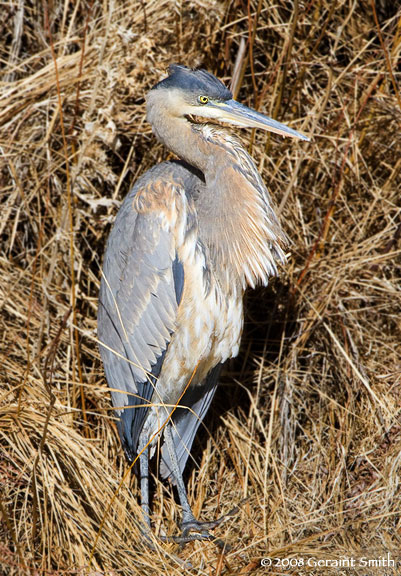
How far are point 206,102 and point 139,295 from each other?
2.47 feet

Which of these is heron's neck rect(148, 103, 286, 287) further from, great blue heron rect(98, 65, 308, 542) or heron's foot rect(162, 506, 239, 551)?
heron's foot rect(162, 506, 239, 551)

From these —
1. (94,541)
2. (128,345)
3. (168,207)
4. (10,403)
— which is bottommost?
(94,541)

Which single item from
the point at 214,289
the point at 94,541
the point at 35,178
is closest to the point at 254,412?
the point at 214,289

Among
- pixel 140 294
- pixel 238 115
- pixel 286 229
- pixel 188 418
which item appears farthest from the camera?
pixel 286 229

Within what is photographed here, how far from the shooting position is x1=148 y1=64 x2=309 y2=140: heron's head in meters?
2.17

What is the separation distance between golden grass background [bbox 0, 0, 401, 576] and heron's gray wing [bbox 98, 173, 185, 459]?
147 mm

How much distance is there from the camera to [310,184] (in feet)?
9.66

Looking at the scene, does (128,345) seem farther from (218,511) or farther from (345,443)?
(345,443)

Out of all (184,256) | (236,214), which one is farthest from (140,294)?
(236,214)

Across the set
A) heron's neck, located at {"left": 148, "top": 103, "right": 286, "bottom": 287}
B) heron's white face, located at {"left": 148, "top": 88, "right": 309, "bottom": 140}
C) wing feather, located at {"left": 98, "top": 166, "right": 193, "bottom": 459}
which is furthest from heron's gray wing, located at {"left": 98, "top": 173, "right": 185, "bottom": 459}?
heron's white face, located at {"left": 148, "top": 88, "right": 309, "bottom": 140}

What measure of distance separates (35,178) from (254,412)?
57.9 inches

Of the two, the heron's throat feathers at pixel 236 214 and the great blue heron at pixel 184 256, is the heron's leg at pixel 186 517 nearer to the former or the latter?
the great blue heron at pixel 184 256

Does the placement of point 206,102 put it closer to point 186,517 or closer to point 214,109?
point 214,109

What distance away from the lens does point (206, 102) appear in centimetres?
220
